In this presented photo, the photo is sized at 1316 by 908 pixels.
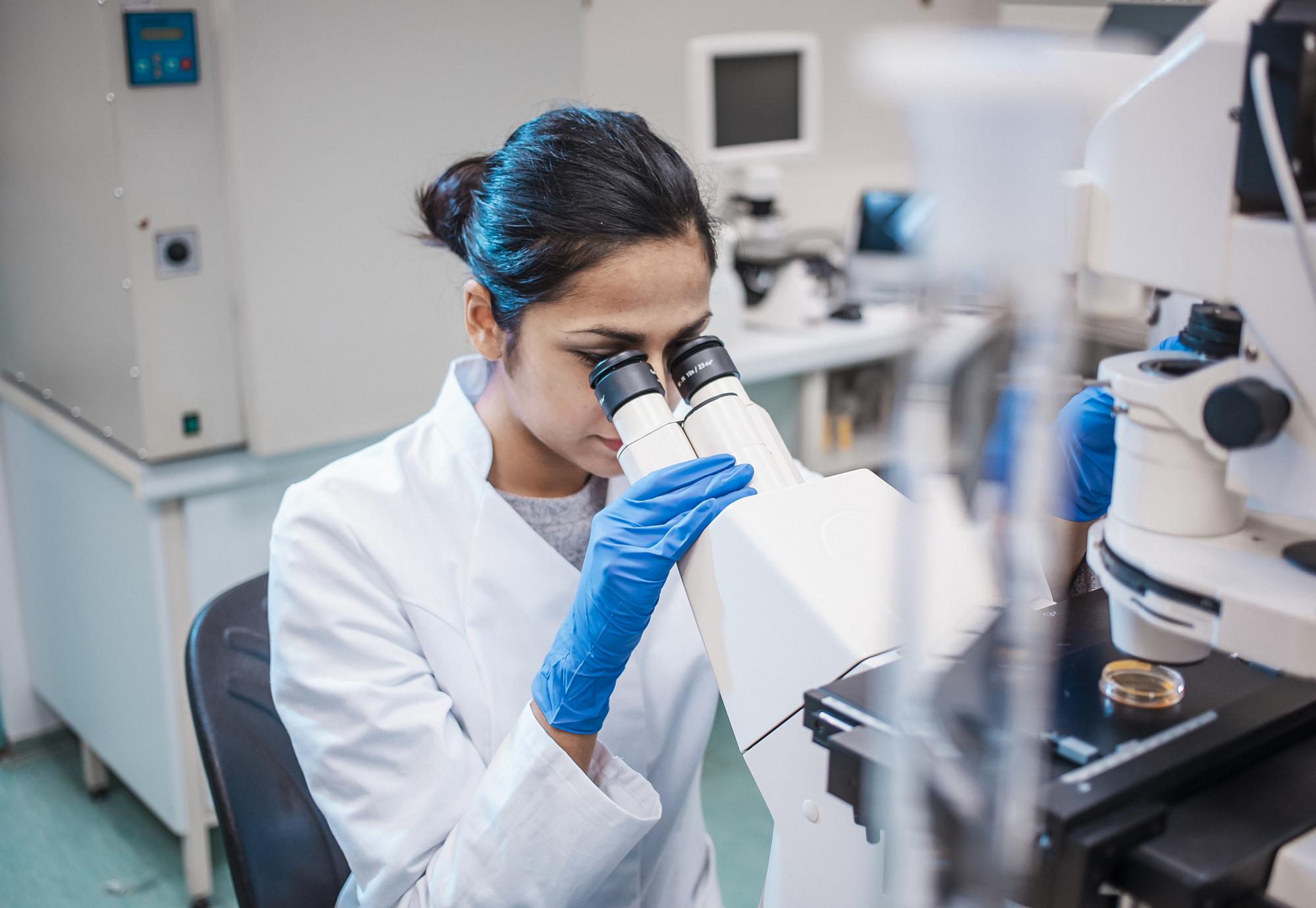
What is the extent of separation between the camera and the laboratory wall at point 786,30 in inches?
112

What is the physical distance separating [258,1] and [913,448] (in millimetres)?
1608

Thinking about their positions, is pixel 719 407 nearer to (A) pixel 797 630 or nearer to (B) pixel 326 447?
(A) pixel 797 630

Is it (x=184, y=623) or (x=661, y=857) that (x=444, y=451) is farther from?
(x=184, y=623)

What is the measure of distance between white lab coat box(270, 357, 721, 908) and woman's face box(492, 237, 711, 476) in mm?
124

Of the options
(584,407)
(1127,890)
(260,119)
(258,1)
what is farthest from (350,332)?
(1127,890)

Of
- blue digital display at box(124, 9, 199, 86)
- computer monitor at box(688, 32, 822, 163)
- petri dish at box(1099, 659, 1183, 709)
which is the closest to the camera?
petri dish at box(1099, 659, 1183, 709)

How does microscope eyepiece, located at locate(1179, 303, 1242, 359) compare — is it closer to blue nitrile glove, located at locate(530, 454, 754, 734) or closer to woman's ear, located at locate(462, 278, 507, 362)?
blue nitrile glove, located at locate(530, 454, 754, 734)

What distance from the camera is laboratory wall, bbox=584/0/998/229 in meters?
2.83

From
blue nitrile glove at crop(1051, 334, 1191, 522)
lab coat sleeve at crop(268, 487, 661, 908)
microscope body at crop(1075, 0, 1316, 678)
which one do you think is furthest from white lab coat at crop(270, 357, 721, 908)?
microscope body at crop(1075, 0, 1316, 678)

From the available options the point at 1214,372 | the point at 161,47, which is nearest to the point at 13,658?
the point at 161,47

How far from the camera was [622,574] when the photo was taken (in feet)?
3.21

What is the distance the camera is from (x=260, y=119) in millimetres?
1811

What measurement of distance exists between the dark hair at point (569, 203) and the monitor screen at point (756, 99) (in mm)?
1485

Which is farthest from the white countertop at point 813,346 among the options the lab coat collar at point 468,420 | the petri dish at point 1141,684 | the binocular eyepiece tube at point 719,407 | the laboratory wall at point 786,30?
the petri dish at point 1141,684
